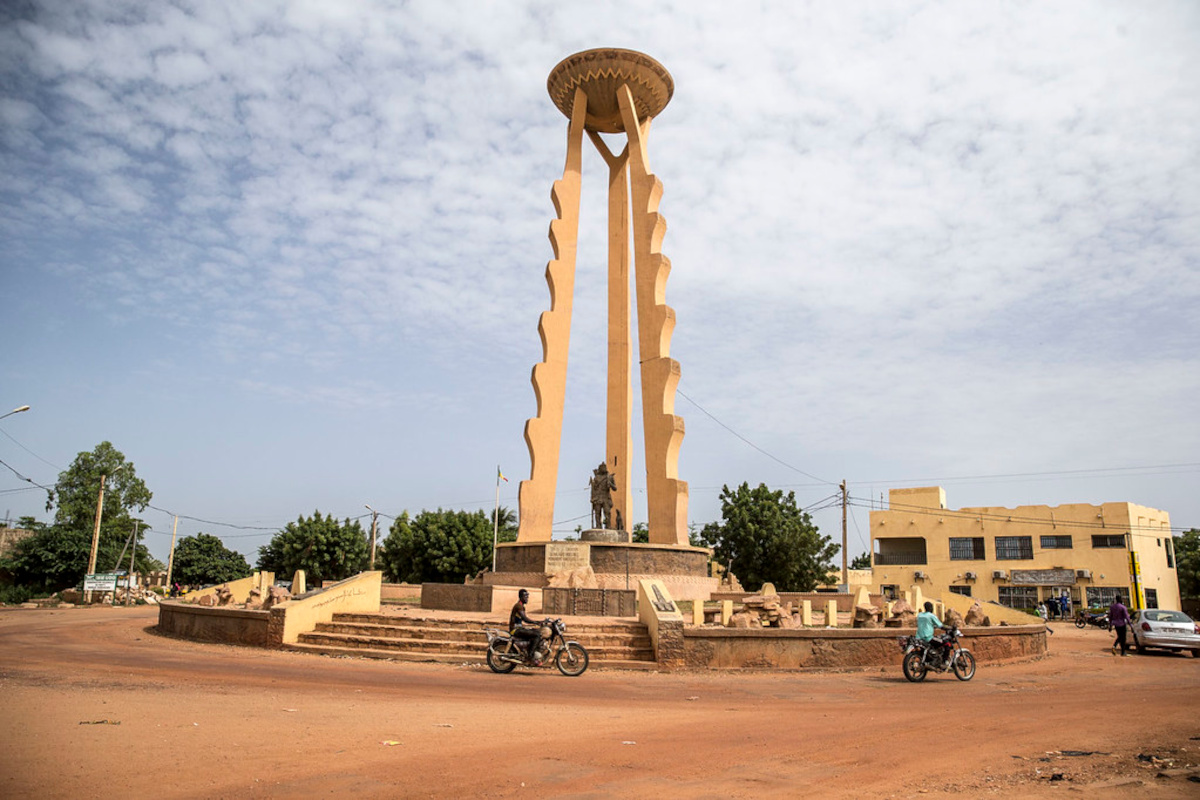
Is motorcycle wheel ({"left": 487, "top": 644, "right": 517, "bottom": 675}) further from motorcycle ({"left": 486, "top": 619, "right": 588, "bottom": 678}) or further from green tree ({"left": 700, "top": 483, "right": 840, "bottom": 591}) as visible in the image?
green tree ({"left": 700, "top": 483, "right": 840, "bottom": 591})

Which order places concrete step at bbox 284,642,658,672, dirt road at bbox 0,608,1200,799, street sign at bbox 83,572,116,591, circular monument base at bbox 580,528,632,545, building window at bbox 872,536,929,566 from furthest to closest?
building window at bbox 872,536,929,566, street sign at bbox 83,572,116,591, circular monument base at bbox 580,528,632,545, concrete step at bbox 284,642,658,672, dirt road at bbox 0,608,1200,799

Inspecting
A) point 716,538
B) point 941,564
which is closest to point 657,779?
point 716,538

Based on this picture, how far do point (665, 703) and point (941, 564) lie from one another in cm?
3616

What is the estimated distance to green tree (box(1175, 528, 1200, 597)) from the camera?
40312mm

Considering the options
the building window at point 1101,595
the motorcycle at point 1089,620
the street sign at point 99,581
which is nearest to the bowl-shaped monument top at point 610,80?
the motorcycle at point 1089,620

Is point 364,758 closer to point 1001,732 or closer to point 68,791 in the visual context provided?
point 68,791

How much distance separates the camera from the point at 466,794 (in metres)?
4.52

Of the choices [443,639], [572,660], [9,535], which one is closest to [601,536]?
[443,639]

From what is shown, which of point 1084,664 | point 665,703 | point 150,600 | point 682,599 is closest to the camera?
point 665,703

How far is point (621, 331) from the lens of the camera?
24.7 meters

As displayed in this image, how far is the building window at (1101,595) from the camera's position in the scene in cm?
3653

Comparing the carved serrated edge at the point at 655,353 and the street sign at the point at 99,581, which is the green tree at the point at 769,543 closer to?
the carved serrated edge at the point at 655,353

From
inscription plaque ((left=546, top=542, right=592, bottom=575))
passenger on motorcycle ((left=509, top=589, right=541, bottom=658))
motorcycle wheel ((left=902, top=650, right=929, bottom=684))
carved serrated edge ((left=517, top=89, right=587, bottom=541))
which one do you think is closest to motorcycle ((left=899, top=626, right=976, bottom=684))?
motorcycle wheel ((left=902, top=650, right=929, bottom=684))

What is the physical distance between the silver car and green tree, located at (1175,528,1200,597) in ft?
94.1
